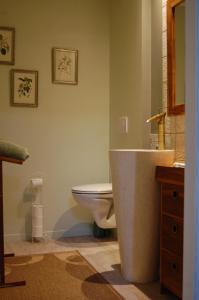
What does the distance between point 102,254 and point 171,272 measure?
3.19 ft

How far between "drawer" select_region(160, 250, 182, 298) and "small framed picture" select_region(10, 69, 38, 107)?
6.16ft

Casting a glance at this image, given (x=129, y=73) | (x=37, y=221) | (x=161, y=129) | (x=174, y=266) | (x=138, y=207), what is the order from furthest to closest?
(x=37, y=221)
(x=129, y=73)
(x=161, y=129)
(x=138, y=207)
(x=174, y=266)

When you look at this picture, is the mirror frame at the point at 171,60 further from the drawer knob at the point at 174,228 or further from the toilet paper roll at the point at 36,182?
the toilet paper roll at the point at 36,182

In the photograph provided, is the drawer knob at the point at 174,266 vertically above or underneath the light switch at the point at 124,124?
underneath

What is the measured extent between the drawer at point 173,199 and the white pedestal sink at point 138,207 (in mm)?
145

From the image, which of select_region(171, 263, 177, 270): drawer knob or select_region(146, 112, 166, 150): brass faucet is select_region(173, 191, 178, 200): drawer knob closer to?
select_region(171, 263, 177, 270): drawer knob

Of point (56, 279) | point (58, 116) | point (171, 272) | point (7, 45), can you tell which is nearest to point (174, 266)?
point (171, 272)

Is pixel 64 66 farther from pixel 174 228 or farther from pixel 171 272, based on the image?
pixel 171 272

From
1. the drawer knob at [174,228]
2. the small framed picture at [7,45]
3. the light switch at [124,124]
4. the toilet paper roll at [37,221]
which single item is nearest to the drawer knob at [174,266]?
the drawer knob at [174,228]

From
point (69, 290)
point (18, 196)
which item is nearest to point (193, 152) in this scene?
point (69, 290)

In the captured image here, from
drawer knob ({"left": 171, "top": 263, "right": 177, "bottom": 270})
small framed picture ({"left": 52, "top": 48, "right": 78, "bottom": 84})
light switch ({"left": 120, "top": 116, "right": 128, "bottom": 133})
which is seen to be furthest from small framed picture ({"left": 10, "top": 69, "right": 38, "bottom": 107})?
drawer knob ({"left": 171, "top": 263, "right": 177, "bottom": 270})

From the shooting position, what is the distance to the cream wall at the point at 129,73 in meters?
2.77

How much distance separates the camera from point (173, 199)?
189cm

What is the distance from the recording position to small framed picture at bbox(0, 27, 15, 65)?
314cm
